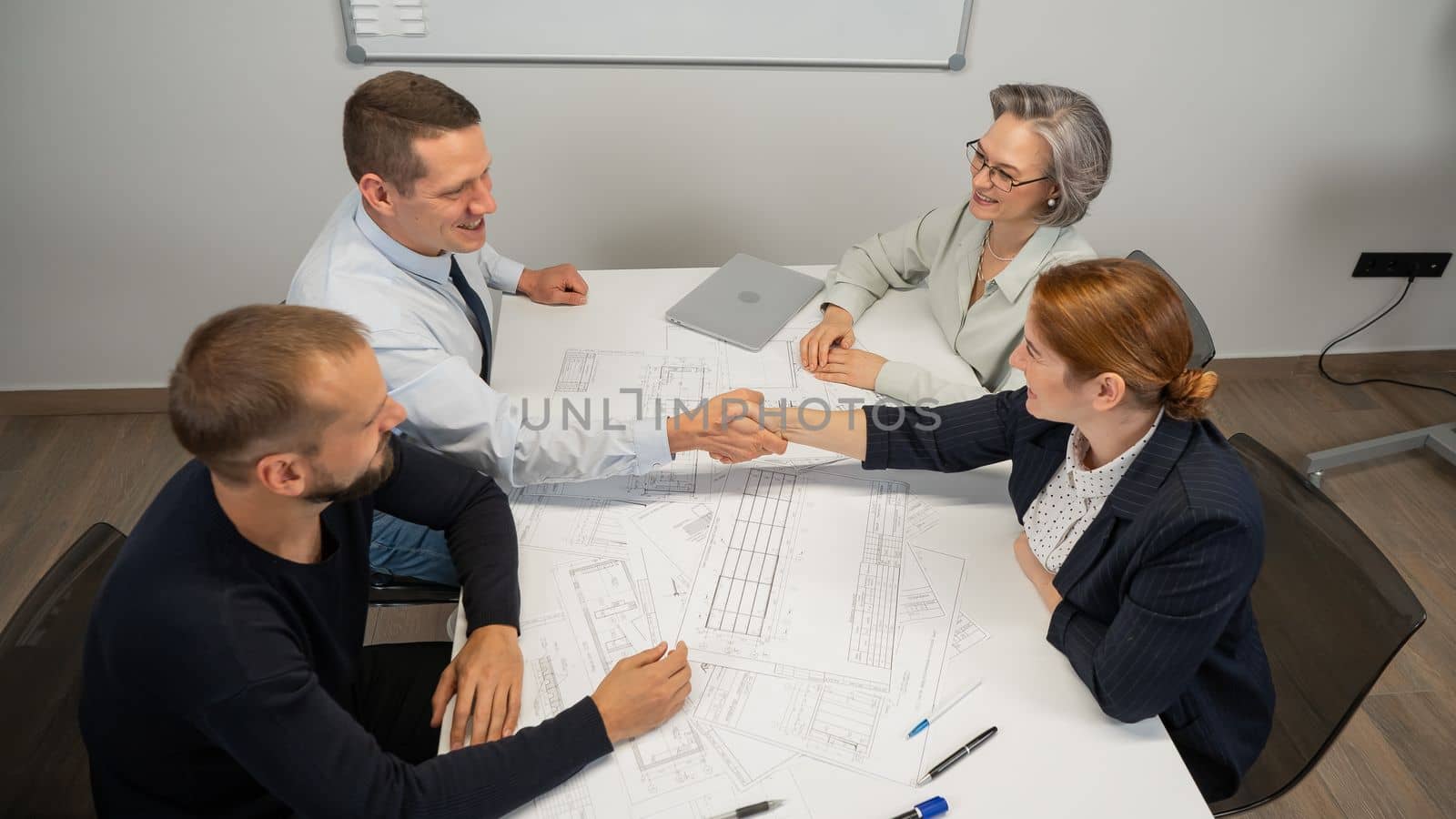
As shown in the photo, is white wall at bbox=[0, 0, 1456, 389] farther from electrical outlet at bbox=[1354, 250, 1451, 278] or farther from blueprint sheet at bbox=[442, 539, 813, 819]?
blueprint sheet at bbox=[442, 539, 813, 819]

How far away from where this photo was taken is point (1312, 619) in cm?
157

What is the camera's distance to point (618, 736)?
127cm

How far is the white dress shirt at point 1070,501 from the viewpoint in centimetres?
147

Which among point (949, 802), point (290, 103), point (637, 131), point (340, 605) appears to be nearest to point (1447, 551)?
point (949, 802)

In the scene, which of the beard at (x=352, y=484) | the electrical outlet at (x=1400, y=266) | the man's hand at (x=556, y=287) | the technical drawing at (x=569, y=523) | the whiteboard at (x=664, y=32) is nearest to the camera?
the beard at (x=352, y=484)

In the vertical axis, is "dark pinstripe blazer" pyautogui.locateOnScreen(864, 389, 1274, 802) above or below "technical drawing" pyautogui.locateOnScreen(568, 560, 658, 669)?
above

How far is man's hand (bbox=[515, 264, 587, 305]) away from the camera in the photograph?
7.16ft

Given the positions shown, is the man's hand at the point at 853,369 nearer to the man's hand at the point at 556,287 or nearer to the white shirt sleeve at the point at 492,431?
the white shirt sleeve at the point at 492,431

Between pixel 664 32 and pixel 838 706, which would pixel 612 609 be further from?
pixel 664 32

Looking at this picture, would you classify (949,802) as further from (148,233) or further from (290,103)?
(148,233)

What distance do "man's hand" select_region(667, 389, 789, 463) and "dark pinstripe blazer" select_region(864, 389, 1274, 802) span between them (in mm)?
465

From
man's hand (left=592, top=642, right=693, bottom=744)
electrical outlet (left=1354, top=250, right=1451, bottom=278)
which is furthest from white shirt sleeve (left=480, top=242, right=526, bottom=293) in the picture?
electrical outlet (left=1354, top=250, right=1451, bottom=278)

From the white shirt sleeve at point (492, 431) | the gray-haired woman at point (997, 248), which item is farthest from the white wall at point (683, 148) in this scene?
the white shirt sleeve at point (492, 431)

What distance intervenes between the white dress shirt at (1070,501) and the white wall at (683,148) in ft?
5.05
